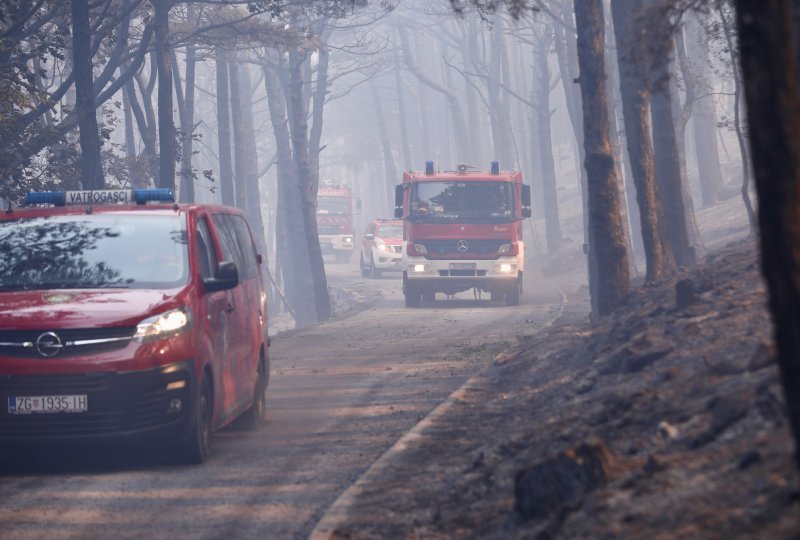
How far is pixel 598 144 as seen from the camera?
53.0 feet

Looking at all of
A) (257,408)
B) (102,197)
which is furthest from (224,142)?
(102,197)

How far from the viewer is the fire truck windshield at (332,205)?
64.4 m

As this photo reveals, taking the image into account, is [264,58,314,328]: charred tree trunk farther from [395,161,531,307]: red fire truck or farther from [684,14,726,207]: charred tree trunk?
[684,14,726,207]: charred tree trunk

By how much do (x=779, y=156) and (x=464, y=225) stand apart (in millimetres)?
23833

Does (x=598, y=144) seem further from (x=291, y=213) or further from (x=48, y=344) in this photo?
(x=291, y=213)

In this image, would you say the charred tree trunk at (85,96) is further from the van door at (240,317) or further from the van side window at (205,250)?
the van side window at (205,250)

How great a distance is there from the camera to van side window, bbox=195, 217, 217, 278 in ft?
32.9

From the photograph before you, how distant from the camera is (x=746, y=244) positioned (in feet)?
61.4

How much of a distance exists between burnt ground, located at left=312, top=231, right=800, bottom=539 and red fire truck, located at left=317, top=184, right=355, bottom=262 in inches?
2031

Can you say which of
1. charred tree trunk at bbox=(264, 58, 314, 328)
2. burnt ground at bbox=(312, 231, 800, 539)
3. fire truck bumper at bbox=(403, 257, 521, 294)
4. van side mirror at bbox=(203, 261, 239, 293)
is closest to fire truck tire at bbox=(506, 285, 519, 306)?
fire truck bumper at bbox=(403, 257, 521, 294)

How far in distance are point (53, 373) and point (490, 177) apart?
19943 millimetres

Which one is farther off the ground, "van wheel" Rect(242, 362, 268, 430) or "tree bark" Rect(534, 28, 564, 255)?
"tree bark" Rect(534, 28, 564, 255)

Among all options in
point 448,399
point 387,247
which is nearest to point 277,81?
point 387,247

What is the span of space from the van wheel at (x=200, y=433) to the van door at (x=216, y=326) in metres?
0.15
